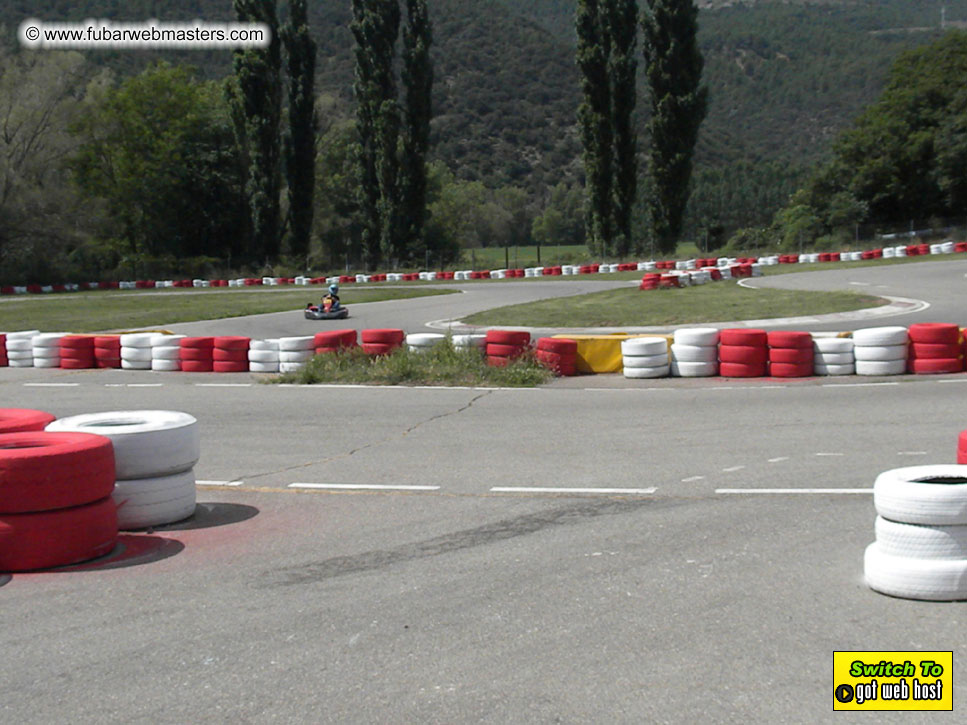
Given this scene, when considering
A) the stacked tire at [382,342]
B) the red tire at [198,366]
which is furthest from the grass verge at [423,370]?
the red tire at [198,366]

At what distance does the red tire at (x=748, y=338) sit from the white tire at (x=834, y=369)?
29.5 inches

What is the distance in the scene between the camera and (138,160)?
69.1 metres

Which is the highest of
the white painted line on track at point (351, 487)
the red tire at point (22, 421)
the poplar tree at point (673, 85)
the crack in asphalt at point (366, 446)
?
the poplar tree at point (673, 85)

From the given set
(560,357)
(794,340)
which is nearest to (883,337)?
(794,340)

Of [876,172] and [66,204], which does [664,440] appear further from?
[66,204]

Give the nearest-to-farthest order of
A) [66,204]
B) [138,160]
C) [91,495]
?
[91,495] < [66,204] < [138,160]

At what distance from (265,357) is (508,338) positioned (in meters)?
4.26

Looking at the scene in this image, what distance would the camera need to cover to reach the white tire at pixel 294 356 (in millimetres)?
18266

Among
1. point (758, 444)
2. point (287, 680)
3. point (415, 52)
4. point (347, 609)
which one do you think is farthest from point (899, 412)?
point (415, 52)

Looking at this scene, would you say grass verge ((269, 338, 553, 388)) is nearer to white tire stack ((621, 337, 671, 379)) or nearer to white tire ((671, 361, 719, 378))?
white tire stack ((621, 337, 671, 379))

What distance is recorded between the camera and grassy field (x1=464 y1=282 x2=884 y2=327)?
23.8m

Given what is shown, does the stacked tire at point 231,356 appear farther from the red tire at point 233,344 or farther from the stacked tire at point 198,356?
the stacked tire at point 198,356

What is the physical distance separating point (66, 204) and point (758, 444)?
59.9 m

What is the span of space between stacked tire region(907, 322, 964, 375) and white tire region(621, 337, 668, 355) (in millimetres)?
3264
